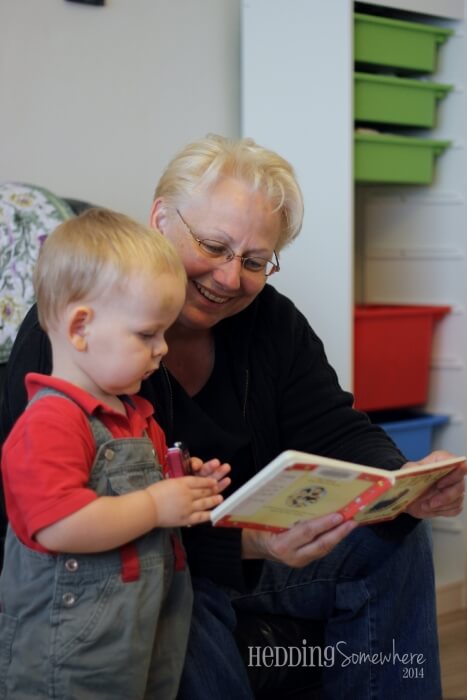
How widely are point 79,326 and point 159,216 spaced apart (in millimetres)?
412

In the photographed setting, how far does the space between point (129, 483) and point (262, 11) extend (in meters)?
1.59

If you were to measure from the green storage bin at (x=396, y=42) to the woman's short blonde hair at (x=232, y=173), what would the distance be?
100 centimetres

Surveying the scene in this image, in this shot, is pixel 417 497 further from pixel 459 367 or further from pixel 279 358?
pixel 459 367

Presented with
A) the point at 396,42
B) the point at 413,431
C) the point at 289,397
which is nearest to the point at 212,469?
the point at 289,397

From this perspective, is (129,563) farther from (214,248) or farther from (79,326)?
(214,248)

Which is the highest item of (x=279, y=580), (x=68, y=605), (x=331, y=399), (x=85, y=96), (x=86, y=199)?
(x=85, y=96)

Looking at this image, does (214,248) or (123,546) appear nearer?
(123,546)

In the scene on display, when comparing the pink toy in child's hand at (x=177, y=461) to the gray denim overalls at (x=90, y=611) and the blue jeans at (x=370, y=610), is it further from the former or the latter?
the blue jeans at (x=370, y=610)

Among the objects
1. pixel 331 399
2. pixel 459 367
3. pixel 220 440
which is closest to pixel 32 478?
pixel 220 440

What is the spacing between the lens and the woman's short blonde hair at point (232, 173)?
149 centimetres

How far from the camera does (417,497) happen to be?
57.1 inches

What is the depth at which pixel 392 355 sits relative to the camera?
2.61 metres

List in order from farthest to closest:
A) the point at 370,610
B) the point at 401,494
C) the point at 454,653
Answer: the point at 454,653 < the point at 370,610 < the point at 401,494

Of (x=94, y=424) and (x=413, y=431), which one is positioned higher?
(x=94, y=424)
